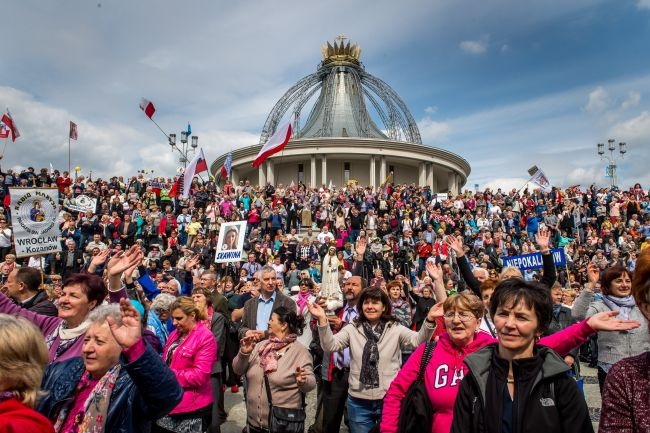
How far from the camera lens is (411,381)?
10.2 ft

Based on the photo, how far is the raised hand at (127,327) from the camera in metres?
2.22

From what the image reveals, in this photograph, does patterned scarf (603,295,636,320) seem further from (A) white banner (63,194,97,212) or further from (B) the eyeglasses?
(A) white banner (63,194,97,212)

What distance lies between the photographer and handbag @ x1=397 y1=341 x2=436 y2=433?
9.64 feet

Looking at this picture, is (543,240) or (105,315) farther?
(543,240)

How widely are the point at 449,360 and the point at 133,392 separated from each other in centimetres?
190

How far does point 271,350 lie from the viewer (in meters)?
4.05

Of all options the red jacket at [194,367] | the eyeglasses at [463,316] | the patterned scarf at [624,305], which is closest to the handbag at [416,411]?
the eyeglasses at [463,316]

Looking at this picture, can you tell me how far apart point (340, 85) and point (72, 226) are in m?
36.8

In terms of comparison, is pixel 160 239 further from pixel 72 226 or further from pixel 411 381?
pixel 411 381

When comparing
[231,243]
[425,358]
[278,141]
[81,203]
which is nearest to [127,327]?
[425,358]

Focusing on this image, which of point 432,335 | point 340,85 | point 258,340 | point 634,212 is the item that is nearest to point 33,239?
point 258,340

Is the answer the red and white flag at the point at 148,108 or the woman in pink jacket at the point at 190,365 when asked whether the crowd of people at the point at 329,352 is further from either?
the red and white flag at the point at 148,108

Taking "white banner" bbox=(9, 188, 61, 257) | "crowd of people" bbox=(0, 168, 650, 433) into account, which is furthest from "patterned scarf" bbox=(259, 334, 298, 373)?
"white banner" bbox=(9, 188, 61, 257)

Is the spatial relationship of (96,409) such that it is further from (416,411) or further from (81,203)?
(81,203)
